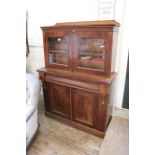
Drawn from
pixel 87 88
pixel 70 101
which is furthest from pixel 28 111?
pixel 87 88

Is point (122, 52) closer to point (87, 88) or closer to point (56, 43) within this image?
point (87, 88)

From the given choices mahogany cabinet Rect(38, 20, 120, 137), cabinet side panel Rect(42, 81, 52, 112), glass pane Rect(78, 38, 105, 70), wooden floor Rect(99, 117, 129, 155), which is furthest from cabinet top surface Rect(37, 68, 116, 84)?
wooden floor Rect(99, 117, 129, 155)

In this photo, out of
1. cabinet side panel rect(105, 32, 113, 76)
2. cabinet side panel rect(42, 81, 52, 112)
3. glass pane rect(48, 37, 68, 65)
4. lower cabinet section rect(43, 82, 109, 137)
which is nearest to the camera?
cabinet side panel rect(105, 32, 113, 76)

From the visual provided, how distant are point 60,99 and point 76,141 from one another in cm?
63

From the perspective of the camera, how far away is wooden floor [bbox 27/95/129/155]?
1.80m

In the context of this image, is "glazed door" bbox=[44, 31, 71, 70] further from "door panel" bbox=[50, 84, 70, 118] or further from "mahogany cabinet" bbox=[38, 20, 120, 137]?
"door panel" bbox=[50, 84, 70, 118]

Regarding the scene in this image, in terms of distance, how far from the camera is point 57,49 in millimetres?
2180

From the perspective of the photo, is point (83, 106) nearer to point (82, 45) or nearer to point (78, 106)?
point (78, 106)

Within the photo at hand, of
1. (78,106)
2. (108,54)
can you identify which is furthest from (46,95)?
(108,54)

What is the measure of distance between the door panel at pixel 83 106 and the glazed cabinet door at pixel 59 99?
116 mm

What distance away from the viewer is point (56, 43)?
216cm
